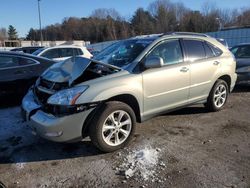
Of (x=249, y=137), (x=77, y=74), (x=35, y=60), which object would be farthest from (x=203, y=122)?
(x=35, y=60)

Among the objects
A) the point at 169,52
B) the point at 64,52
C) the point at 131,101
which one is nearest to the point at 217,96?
the point at 169,52

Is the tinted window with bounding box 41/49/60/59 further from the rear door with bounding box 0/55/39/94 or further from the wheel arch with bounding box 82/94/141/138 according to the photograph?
the wheel arch with bounding box 82/94/141/138

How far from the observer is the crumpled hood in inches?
168

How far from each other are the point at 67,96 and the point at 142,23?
282ft

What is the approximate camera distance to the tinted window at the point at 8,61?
663cm

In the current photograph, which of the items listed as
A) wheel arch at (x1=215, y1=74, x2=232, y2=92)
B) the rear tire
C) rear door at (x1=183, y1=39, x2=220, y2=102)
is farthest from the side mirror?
wheel arch at (x1=215, y1=74, x2=232, y2=92)

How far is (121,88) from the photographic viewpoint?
4.29 metres

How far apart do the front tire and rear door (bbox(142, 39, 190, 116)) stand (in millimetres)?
449

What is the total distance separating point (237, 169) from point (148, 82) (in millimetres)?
1819

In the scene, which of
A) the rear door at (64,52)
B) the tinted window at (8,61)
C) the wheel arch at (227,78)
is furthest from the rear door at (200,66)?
the rear door at (64,52)

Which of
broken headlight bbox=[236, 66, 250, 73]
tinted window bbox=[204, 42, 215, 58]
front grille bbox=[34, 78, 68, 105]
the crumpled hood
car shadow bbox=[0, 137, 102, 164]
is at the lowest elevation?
car shadow bbox=[0, 137, 102, 164]

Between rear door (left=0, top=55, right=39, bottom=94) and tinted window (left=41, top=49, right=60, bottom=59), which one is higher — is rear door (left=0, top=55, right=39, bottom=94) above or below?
below

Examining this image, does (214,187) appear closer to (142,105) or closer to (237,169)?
(237,169)

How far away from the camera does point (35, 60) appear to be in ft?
22.9
